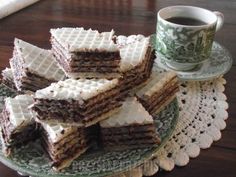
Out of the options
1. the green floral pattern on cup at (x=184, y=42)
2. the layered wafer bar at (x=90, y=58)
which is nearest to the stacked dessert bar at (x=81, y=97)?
the layered wafer bar at (x=90, y=58)

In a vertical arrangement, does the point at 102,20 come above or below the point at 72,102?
below

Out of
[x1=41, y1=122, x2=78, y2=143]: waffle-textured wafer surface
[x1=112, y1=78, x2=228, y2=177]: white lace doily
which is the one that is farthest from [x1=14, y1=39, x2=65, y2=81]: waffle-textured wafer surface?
[x1=112, y1=78, x2=228, y2=177]: white lace doily

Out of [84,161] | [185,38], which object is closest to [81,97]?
[84,161]

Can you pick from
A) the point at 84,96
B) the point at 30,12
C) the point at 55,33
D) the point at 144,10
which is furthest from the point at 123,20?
the point at 84,96

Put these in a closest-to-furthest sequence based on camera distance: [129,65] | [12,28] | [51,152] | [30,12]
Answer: [51,152], [129,65], [12,28], [30,12]

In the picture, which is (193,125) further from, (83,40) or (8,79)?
(8,79)

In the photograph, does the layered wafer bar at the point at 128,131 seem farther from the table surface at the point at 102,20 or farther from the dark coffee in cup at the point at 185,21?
the dark coffee in cup at the point at 185,21

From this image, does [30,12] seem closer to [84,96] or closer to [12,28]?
[12,28]
